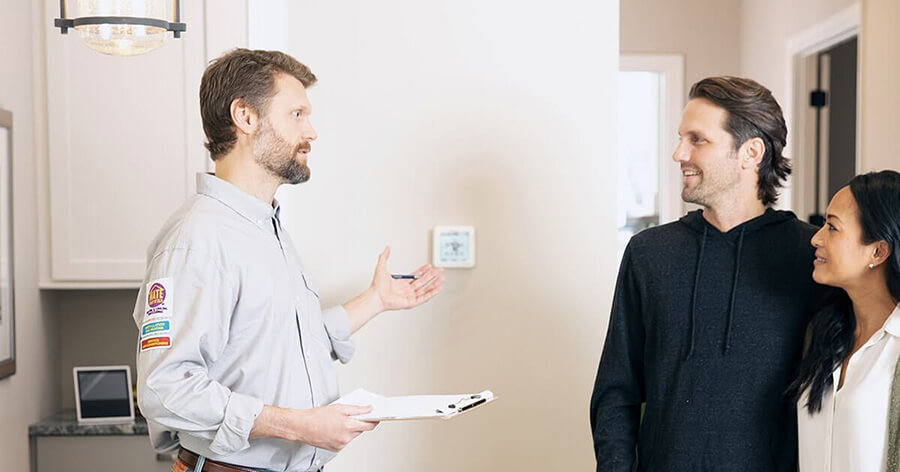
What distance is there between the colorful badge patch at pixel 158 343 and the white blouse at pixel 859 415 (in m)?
1.12

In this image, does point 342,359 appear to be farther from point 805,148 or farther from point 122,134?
point 805,148

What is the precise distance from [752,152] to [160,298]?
1126mm

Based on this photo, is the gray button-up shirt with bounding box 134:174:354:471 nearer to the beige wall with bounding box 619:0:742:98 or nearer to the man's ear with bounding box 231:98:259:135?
the man's ear with bounding box 231:98:259:135

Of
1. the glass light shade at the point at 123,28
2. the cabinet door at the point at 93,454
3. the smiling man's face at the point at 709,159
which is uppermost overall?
the glass light shade at the point at 123,28

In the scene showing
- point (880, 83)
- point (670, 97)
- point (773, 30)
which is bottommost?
point (880, 83)

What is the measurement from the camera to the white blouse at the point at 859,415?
1.61 meters

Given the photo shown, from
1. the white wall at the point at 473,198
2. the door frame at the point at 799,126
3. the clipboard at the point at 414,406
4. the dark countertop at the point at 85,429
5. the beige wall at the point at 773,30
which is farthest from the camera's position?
the door frame at the point at 799,126

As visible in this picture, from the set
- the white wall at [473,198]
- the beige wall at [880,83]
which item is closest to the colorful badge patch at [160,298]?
the white wall at [473,198]

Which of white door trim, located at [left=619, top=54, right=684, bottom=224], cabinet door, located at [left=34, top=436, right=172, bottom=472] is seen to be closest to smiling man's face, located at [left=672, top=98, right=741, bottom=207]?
cabinet door, located at [left=34, top=436, right=172, bottom=472]

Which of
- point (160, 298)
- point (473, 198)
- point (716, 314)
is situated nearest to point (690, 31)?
point (473, 198)

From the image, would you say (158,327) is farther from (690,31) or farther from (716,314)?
(690,31)

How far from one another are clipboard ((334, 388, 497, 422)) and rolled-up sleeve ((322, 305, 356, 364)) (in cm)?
23

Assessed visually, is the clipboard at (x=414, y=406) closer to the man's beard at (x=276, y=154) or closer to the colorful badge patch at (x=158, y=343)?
the colorful badge patch at (x=158, y=343)

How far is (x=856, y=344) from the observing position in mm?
1715
